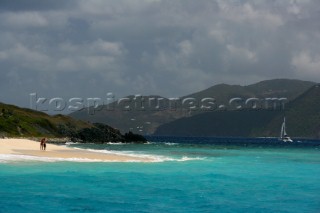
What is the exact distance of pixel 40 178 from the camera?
158 feet

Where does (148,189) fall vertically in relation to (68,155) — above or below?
below

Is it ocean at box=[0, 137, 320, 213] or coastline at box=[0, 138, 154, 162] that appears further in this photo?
coastline at box=[0, 138, 154, 162]

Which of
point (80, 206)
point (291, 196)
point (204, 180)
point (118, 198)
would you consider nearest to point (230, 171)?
point (204, 180)

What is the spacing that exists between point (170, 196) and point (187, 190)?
398 centimetres

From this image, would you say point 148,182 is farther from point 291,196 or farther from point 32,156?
point 32,156

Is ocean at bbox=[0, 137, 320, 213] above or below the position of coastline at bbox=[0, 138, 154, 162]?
below

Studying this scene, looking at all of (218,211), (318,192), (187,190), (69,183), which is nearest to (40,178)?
(69,183)

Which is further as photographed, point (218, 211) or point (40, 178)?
point (40, 178)

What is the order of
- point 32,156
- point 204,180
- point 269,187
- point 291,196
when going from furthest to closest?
1. point 32,156
2. point 204,180
3. point 269,187
4. point 291,196

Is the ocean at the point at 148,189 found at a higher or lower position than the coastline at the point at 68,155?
lower

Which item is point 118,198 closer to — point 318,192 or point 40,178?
point 40,178

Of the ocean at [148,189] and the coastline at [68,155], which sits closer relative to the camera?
the ocean at [148,189]

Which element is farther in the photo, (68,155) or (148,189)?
(68,155)

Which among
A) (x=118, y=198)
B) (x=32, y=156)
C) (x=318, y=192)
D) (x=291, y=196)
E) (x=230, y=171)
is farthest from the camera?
(x=32, y=156)
